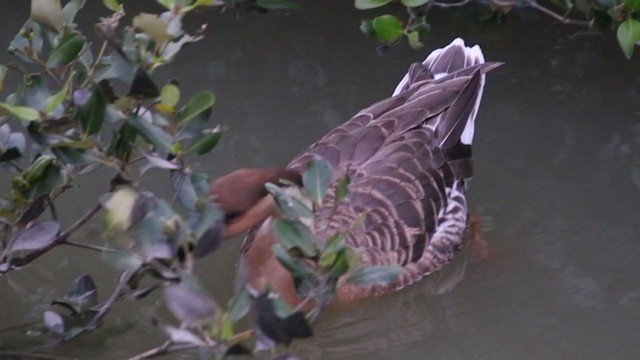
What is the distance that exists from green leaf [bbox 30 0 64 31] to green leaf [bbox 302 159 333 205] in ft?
2.90

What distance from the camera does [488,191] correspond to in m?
6.09

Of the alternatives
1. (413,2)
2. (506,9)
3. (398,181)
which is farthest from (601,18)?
(398,181)

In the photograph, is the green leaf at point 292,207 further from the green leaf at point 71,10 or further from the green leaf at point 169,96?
the green leaf at point 71,10

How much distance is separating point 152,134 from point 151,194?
0.25m

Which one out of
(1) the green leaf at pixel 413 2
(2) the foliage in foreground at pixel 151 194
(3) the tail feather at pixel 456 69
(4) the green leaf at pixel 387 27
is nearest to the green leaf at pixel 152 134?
(2) the foliage in foreground at pixel 151 194

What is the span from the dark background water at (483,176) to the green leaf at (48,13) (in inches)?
33.9

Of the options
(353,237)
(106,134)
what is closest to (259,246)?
(353,237)

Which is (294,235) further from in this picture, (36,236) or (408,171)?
(408,171)

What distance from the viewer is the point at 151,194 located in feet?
11.4

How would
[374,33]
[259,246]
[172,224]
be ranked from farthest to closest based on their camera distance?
1. [374,33]
2. [259,246]
3. [172,224]

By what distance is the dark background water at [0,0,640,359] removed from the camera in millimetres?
4910

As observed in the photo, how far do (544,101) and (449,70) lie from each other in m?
0.74

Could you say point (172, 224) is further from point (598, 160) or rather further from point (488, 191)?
point (598, 160)

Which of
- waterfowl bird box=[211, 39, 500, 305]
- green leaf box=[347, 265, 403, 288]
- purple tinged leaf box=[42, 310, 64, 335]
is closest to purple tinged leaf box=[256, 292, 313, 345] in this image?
green leaf box=[347, 265, 403, 288]
